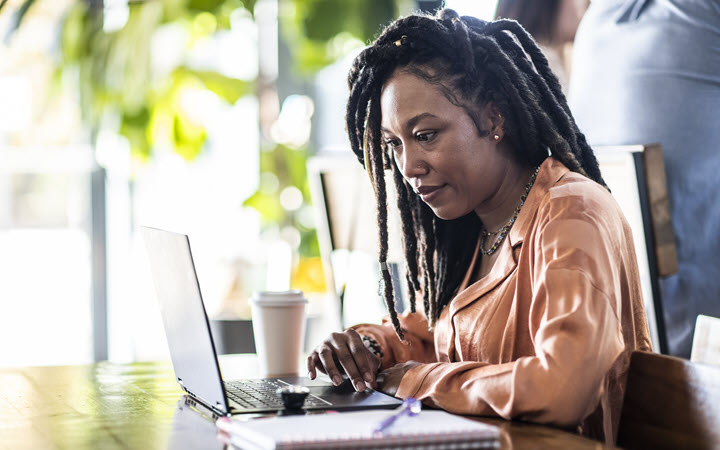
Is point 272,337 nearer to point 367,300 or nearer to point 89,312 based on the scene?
point 367,300

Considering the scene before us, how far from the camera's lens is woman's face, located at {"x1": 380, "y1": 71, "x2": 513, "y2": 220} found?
1.41 metres

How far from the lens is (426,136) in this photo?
1.42 metres

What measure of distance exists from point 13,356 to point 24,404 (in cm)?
280

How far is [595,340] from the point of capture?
106 centimetres

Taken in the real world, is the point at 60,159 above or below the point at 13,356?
above

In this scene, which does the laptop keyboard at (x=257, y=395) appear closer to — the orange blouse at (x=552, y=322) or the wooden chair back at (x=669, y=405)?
the orange blouse at (x=552, y=322)

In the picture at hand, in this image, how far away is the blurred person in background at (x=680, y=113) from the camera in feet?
6.84

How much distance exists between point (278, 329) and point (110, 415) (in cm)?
44

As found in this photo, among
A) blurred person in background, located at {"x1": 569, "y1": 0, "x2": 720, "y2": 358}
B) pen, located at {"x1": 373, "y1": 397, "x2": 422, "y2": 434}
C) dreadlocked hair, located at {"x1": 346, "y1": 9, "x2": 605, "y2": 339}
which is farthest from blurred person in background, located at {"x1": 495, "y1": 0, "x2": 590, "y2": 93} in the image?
pen, located at {"x1": 373, "y1": 397, "x2": 422, "y2": 434}

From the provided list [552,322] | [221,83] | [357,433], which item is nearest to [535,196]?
[552,322]

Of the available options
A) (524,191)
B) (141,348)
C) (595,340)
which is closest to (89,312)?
(141,348)

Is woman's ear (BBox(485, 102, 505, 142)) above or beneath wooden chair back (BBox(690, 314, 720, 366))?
above

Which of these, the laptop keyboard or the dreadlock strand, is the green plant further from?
the laptop keyboard

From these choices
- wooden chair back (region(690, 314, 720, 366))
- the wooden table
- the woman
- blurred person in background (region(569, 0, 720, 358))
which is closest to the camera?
the wooden table
